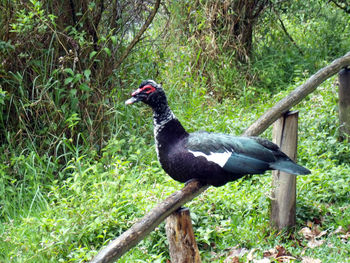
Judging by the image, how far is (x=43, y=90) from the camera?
518 centimetres

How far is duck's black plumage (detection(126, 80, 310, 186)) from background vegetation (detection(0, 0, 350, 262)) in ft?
3.40

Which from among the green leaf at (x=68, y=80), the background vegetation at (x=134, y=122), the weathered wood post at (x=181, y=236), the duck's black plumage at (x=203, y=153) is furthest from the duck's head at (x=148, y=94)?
the green leaf at (x=68, y=80)

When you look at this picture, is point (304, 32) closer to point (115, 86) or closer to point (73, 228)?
point (115, 86)

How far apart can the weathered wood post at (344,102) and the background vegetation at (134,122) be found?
10 centimetres

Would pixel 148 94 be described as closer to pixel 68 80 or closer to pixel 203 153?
pixel 203 153

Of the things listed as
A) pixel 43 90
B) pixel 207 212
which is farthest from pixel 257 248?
pixel 43 90

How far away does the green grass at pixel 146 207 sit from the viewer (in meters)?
3.84

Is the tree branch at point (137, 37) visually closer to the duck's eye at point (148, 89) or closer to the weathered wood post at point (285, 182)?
the weathered wood post at point (285, 182)

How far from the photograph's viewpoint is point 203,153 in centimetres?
287

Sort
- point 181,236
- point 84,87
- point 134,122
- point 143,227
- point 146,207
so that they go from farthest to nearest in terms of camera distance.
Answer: point 134,122 < point 84,87 < point 146,207 < point 181,236 < point 143,227

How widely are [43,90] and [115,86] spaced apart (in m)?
0.92

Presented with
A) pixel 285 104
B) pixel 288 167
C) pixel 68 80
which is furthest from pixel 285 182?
pixel 68 80

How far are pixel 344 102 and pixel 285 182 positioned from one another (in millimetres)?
1559

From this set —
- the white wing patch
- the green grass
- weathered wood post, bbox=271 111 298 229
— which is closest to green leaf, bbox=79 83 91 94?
the green grass
